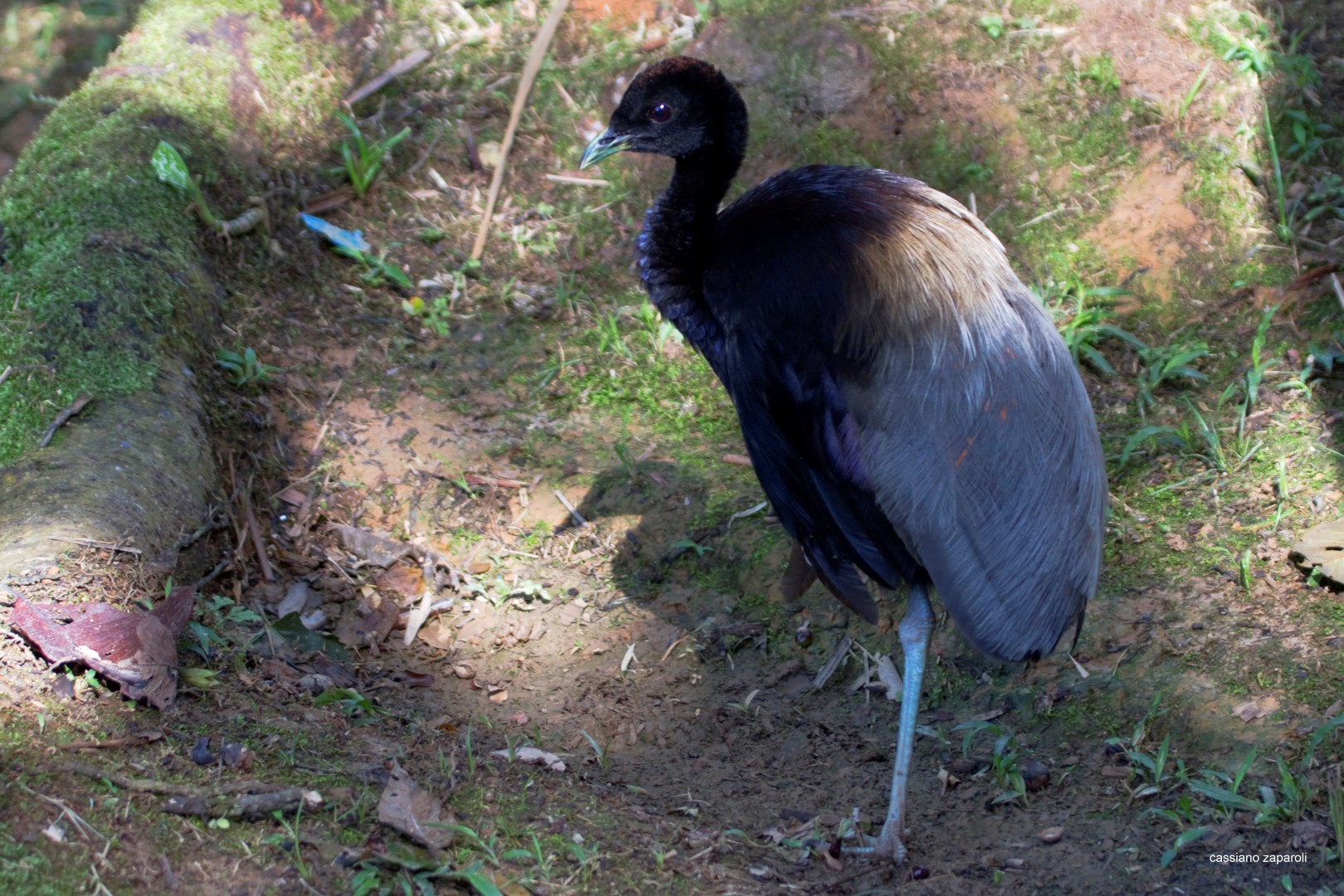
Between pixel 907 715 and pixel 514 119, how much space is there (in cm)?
338

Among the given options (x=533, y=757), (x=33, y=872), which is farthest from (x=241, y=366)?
(x=33, y=872)

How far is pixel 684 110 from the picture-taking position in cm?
389

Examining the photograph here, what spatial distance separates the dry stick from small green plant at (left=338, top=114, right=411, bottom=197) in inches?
19.5

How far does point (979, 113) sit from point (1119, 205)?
0.77m

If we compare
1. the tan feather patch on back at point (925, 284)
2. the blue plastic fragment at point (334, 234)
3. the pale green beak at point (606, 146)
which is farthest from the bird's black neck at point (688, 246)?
the blue plastic fragment at point (334, 234)

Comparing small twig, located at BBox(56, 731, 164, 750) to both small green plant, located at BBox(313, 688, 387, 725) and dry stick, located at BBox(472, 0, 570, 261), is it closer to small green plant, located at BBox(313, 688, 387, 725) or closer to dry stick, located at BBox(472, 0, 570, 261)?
small green plant, located at BBox(313, 688, 387, 725)

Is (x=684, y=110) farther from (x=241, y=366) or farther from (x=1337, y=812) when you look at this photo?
(x=1337, y=812)

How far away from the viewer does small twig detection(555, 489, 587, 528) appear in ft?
14.3

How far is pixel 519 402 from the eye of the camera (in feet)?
15.7

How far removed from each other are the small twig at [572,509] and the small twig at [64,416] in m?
1.69

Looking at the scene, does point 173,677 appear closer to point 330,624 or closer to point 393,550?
point 330,624

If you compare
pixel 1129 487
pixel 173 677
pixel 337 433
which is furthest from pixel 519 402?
pixel 1129 487

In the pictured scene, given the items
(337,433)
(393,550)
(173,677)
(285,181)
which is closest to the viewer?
(173,677)

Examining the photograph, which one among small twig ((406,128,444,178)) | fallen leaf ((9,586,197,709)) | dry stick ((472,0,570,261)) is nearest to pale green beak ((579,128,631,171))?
dry stick ((472,0,570,261))
